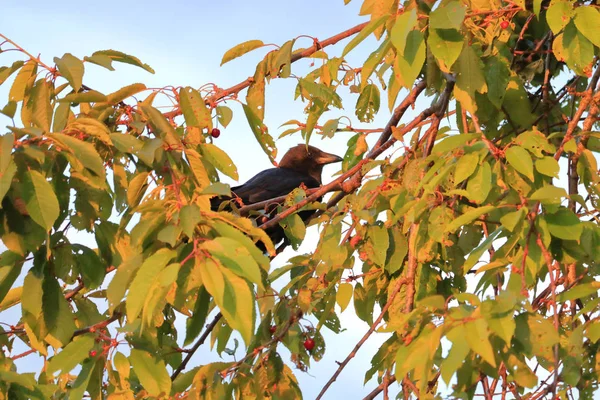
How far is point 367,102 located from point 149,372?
80.7 inches

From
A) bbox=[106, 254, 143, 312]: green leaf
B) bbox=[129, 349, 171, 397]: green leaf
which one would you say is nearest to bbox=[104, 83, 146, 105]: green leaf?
bbox=[106, 254, 143, 312]: green leaf

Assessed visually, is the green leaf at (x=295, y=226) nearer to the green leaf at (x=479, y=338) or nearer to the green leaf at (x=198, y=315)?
the green leaf at (x=198, y=315)

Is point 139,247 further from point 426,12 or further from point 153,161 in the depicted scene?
point 426,12

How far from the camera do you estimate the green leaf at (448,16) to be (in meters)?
2.59

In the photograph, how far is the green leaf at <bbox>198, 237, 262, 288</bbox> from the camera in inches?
81.9

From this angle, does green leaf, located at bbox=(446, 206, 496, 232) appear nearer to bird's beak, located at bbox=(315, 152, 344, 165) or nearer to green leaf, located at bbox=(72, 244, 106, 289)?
green leaf, located at bbox=(72, 244, 106, 289)

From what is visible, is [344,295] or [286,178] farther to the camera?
[286,178]

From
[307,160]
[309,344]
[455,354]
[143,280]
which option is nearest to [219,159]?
[143,280]

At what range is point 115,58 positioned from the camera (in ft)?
9.93

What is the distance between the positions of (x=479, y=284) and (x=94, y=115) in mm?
1499

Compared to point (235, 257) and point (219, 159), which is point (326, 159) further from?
point (235, 257)

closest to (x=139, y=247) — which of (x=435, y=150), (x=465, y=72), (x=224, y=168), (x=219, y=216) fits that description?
(x=219, y=216)

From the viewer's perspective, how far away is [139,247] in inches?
96.3

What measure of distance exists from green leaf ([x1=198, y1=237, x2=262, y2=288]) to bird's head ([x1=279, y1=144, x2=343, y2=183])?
547cm
